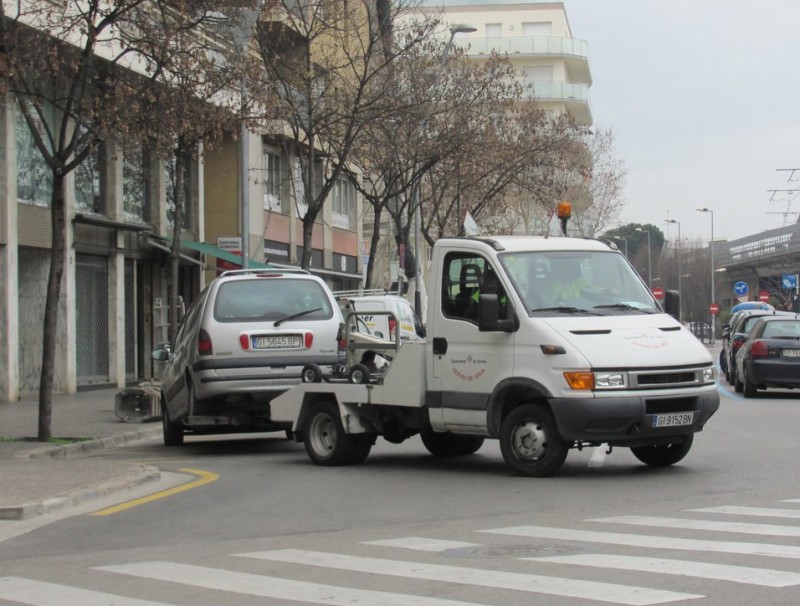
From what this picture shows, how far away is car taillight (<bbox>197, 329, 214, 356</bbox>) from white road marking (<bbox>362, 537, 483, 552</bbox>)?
713 cm

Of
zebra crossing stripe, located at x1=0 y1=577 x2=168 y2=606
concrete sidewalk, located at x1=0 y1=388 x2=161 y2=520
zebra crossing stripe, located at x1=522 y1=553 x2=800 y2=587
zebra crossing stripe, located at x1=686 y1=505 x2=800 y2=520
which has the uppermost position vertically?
concrete sidewalk, located at x1=0 y1=388 x2=161 y2=520

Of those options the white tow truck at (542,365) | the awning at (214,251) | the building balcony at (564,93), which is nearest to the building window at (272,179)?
the awning at (214,251)

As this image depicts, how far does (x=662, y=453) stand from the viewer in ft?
42.9

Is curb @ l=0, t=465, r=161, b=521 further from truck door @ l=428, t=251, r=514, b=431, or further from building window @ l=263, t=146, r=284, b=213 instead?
building window @ l=263, t=146, r=284, b=213

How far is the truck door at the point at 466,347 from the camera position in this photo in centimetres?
1248

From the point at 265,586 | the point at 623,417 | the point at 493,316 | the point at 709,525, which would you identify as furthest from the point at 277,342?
the point at 265,586

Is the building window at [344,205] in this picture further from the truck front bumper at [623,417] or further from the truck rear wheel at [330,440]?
the truck front bumper at [623,417]

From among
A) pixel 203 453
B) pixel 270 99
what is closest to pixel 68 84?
pixel 270 99

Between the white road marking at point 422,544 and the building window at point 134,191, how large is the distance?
23.3 meters

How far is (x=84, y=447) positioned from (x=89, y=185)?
1384cm

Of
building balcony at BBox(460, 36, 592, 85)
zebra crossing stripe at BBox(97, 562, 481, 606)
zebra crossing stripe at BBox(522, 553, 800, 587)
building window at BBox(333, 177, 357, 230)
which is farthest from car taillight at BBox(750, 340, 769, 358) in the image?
building balcony at BBox(460, 36, 592, 85)

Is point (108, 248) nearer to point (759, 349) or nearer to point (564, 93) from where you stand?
point (759, 349)

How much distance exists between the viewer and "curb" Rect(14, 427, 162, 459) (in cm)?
1616

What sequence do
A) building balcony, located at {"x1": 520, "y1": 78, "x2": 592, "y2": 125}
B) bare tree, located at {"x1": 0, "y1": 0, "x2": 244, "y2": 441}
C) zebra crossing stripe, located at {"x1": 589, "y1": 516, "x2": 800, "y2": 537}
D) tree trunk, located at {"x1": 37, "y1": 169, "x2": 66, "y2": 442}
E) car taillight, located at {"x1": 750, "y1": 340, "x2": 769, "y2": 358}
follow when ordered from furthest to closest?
building balcony, located at {"x1": 520, "y1": 78, "x2": 592, "y2": 125}
car taillight, located at {"x1": 750, "y1": 340, "x2": 769, "y2": 358}
tree trunk, located at {"x1": 37, "y1": 169, "x2": 66, "y2": 442}
bare tree, located at {"x1": 0, "y1": 0, "x2": 244, "y2": 441}
zebra crossing stripe, located at {"x1": 589, "y1": 516, "x2": 800, "y2": 537}
